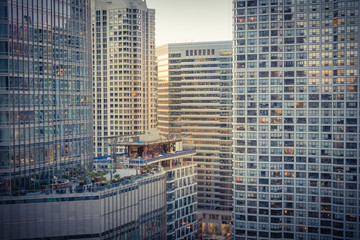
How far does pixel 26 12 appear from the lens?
108m

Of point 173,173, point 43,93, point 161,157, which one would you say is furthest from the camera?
point 173,173

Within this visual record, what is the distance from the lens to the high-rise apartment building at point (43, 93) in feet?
336

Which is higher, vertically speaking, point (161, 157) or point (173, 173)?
point (161, 157)

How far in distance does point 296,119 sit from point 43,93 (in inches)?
3236

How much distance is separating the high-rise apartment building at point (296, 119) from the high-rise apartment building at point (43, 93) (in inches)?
2150

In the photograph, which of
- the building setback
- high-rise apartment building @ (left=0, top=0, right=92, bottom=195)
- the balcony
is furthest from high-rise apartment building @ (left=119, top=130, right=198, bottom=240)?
the building setback

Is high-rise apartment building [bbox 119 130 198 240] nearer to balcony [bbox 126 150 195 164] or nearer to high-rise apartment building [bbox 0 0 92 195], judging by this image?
balcony [bbox 126 150 195 164]

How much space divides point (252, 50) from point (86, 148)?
214ft

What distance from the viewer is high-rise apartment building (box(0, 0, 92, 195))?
102 metres

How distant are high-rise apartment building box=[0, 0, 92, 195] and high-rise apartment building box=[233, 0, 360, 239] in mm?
54600

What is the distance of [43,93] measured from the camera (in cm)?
11250

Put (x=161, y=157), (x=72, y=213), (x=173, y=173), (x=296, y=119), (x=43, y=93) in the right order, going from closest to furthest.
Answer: (x=72, y=213)
(x=43, y=93)
(x=296, y=119)
(x=161, y=157)
(x=173, y=173)

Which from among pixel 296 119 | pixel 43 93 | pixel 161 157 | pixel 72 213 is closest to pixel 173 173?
pixel 161 157

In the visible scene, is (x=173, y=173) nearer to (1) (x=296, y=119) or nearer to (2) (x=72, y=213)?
(1) (x=296, y=119)
